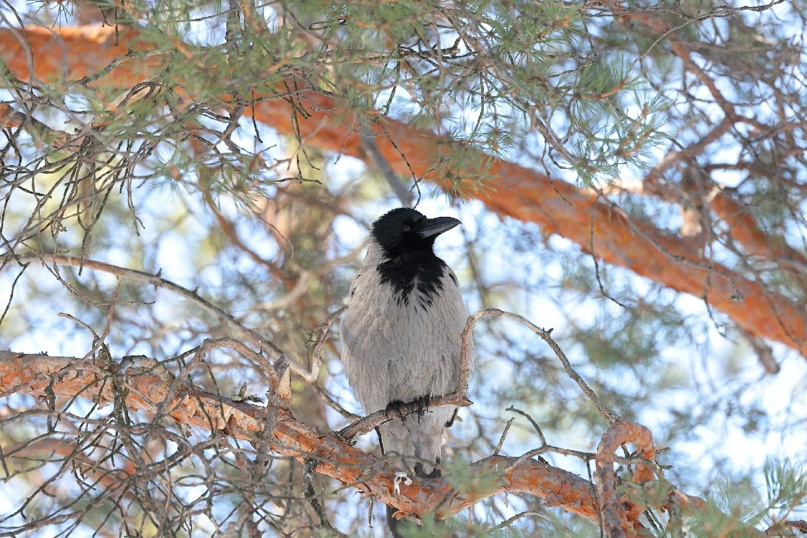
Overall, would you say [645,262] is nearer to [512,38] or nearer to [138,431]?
[512,38]

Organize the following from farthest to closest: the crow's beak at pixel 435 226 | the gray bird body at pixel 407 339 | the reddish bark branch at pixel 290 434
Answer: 1. the crow's beak at pixel 435 226
2. the gray bird body at pixel 407 339
3. the reddish bark branch at pixel 290 434

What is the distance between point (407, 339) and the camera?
389 centimetres

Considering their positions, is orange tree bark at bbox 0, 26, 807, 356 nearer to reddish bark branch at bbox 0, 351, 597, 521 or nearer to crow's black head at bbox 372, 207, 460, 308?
crow's black head at bbox 372, 207, 460, 308

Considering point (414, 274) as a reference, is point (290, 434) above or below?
below

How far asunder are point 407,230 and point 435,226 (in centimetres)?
18

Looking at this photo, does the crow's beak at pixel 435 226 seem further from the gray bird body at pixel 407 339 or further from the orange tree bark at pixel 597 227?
the orange tree bark at pixel 597 227

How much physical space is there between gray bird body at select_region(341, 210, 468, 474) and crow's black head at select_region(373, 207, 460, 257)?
0.13ft

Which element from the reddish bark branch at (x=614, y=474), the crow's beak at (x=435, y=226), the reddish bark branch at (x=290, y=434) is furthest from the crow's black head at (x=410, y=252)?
the reddish bark branch at (x=614, y=474)

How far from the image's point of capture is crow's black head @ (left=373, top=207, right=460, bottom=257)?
13.7ft

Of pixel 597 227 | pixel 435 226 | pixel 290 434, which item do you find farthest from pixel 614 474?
pixel 597 227

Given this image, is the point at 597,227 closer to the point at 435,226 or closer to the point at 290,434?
the point at 435,226

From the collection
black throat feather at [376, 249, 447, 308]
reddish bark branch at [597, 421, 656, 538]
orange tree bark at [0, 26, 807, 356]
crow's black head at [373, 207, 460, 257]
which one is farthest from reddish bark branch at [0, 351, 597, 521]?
orange tree bark at [0, 26, 807, 356]

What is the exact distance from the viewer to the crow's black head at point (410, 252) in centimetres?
397

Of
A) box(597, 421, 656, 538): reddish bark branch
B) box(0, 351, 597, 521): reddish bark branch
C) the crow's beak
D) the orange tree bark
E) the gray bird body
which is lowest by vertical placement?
box(597, 421, 656, 538): reddish bark branch
